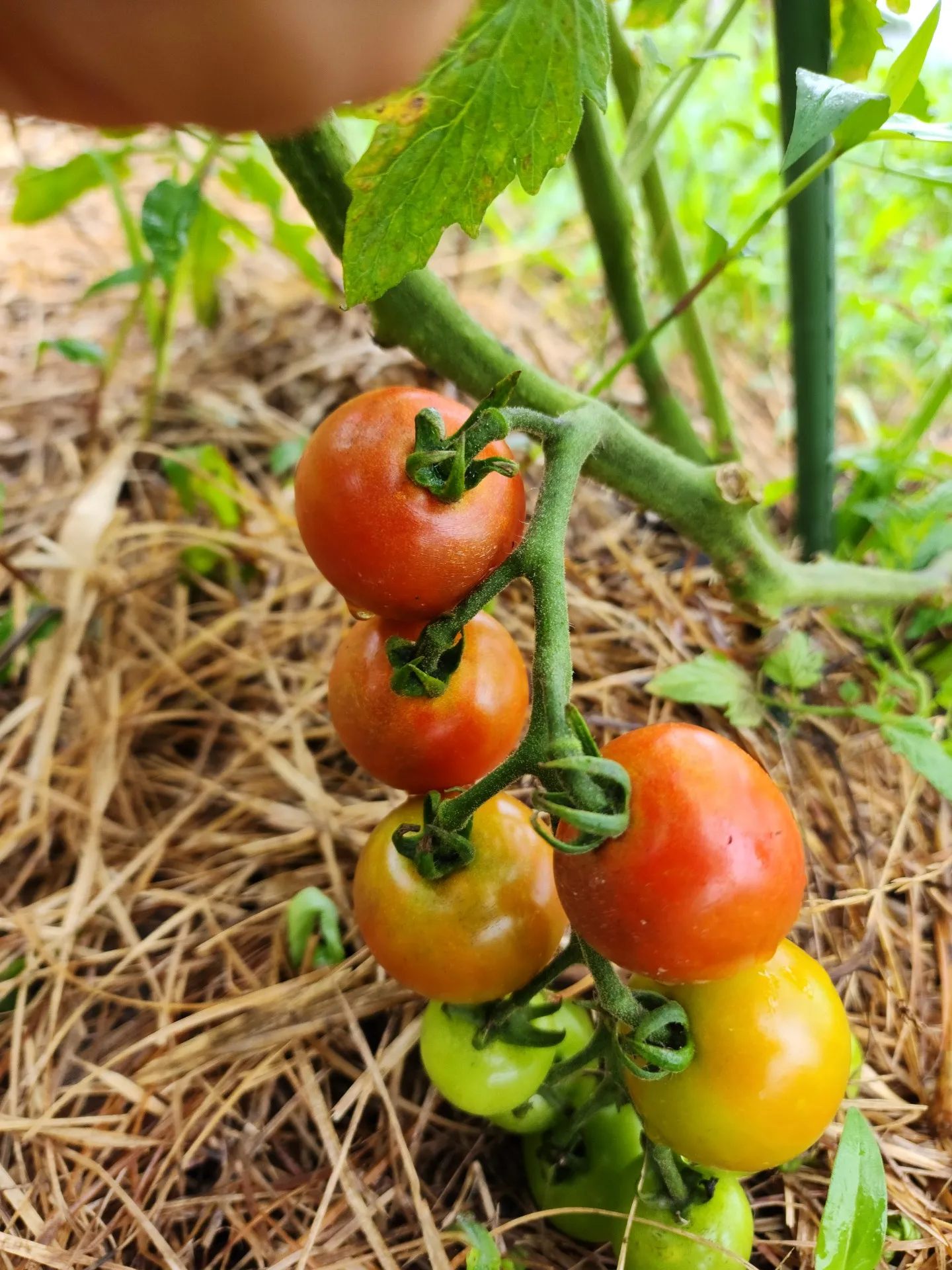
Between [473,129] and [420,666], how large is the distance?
1.19ft

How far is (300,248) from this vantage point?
1253 millimetres

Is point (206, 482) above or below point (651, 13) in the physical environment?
below

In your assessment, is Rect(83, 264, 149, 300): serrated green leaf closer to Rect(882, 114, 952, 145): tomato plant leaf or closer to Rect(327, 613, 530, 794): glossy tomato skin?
Rect(327, 613, 530, 794): glossy tomato skin

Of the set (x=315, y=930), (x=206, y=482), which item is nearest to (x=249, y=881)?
(x=315, y=930)

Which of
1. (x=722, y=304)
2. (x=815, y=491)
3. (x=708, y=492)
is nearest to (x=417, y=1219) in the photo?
(x=708, y=492)

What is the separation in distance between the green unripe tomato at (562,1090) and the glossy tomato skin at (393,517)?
1.29 feet

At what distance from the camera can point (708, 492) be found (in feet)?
2.81

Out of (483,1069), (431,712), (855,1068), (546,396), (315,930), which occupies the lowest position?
(855,1068)

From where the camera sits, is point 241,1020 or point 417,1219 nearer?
point 417,1219

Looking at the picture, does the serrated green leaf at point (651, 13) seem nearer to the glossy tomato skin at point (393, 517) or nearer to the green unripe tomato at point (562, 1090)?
the glossy tomato skin at point (393, 517)

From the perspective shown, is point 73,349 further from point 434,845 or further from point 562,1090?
point 562,1090

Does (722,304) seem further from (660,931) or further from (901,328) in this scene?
(660,931)

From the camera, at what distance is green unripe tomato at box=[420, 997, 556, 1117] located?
648mm

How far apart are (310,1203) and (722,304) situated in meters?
1.78
